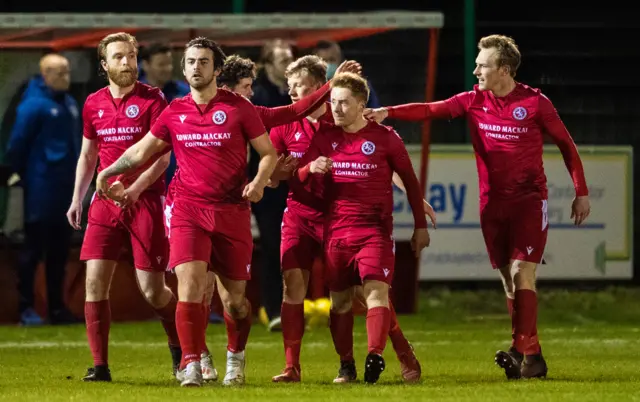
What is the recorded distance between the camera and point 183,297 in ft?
29.2

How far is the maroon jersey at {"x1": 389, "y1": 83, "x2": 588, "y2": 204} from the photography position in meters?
9.80

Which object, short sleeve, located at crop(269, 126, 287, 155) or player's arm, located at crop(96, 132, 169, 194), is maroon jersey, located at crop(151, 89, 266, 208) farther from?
short sleeve, located at crop(269, 126, 287, 155)

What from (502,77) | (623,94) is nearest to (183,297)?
(502,77)

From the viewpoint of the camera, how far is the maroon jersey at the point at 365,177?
370 inches

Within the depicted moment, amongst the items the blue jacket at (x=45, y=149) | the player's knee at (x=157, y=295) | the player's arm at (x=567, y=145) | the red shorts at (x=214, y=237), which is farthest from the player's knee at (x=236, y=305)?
the blue jacket at (x=45, y=149)

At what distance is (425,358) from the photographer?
449 inches

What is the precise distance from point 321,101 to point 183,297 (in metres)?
1.38

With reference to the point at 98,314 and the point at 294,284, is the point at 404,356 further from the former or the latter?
the point at 98,314

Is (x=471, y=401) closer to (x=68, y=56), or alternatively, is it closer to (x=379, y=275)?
(x=379, y=275)

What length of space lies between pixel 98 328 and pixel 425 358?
2.75 metres

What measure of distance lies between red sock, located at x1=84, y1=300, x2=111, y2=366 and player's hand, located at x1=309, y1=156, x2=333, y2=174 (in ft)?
4.72

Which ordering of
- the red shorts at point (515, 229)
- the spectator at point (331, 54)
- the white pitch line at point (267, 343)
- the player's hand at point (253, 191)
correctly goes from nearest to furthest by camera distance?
the player's hand at point (253, 191)
the red shorts at point (515, 229)
the white pitch line at point (267, 343)
the spectator at point (331, 54)

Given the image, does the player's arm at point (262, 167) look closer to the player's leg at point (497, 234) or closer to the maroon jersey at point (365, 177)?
the maroon jersey at point (365, 177)

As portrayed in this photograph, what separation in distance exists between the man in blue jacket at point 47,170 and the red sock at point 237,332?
5.07 meters
